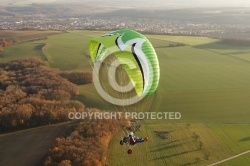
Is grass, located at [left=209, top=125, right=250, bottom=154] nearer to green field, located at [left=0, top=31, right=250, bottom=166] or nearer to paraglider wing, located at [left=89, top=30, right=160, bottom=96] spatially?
green field, located at [left=0, top=31, right=250, bottom=166]

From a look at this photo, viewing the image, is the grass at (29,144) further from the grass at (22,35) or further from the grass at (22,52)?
the grass at (22,35)

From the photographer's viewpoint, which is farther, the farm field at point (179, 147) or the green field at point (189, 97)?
the green field at point (189, 97)

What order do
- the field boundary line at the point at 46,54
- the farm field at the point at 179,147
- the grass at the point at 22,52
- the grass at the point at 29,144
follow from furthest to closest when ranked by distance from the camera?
1. the grass at the point at 22,52
2. the field boundary line at the point at 46,54
3. the grass at the point at 29,144
4. the farm field at the point at 179,147

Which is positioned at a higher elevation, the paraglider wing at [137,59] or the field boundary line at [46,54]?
the paraglider wing at [137,59]

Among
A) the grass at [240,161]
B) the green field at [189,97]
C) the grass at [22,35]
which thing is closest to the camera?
the grass at [240,161]

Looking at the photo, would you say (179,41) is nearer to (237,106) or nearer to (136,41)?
(237,106)

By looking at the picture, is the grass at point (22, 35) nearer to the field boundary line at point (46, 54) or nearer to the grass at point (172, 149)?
the field boundary line at point (46, 54)

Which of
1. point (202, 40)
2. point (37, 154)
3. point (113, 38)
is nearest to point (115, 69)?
point (37, 154)

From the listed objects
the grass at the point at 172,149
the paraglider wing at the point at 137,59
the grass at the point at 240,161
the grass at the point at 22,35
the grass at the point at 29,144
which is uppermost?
the paraglider wing at the point at 137,59

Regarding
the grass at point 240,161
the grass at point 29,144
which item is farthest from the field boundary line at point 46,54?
the grass at point 240,161
